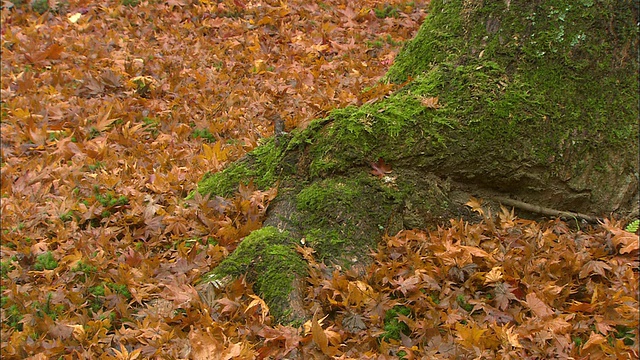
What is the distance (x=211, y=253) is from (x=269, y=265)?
0.53 meters

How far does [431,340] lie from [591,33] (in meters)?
2.21

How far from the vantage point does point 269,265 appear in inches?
137

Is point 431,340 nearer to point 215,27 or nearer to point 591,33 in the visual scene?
point 591,33

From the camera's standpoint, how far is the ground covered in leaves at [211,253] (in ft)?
10.2

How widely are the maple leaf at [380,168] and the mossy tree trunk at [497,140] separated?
1.0 inches

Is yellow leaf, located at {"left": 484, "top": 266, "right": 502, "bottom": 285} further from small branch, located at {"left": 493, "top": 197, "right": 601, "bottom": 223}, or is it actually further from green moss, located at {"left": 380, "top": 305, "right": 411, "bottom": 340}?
small branch, located at {"left": 493, "top": 197, "right": 601, "bottom": 223}

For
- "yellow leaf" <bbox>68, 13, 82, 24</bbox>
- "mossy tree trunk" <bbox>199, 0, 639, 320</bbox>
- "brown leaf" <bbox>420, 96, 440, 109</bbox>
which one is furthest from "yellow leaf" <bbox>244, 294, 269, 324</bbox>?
"yellow leaf" <bbox>68, 13, 82, 24</bbox>

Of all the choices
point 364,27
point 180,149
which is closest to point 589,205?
point 180,149

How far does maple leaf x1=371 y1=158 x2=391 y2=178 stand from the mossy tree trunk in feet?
0.08

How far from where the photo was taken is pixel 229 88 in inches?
259

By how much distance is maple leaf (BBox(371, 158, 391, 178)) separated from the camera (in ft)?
12.3

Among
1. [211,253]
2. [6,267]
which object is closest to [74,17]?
[6,267]

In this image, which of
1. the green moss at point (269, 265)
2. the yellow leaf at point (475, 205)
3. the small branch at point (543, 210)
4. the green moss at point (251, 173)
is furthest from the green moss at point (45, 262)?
the small branch at point (543, 210)

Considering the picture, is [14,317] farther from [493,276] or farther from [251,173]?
[493,276]
